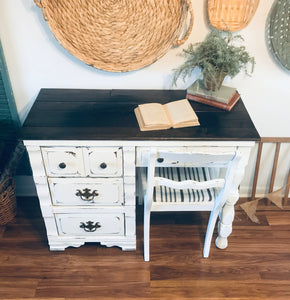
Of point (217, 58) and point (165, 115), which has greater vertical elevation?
point (217, 58)

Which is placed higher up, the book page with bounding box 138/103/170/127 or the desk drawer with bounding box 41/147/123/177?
the book page with bounding box 138/103/170/127

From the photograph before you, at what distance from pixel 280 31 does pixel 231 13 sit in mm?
300

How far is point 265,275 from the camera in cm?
211

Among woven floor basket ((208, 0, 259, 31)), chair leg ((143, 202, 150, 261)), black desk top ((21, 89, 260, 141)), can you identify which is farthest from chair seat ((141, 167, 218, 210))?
woven floor basket ((208, 0, 259, 31))

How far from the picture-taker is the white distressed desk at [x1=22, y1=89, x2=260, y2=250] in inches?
68.5

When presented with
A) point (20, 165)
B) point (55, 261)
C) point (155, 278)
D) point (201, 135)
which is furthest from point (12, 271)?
point (201, 135)

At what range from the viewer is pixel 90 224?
210 cm

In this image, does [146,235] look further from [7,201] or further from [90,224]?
[7,201]

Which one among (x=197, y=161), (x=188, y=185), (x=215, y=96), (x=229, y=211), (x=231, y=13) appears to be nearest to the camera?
(x=197, y=161)

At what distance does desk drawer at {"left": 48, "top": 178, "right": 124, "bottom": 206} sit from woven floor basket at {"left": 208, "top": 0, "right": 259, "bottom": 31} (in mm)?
975

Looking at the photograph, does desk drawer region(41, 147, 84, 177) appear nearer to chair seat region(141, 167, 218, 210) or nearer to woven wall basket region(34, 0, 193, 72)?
chair seat region(141, 167, 218, 210)

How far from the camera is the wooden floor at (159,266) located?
6.63ft

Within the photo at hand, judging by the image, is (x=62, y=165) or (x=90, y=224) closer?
(x=62, y=165)

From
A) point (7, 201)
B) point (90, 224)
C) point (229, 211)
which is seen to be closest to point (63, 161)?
point (90, 224)
